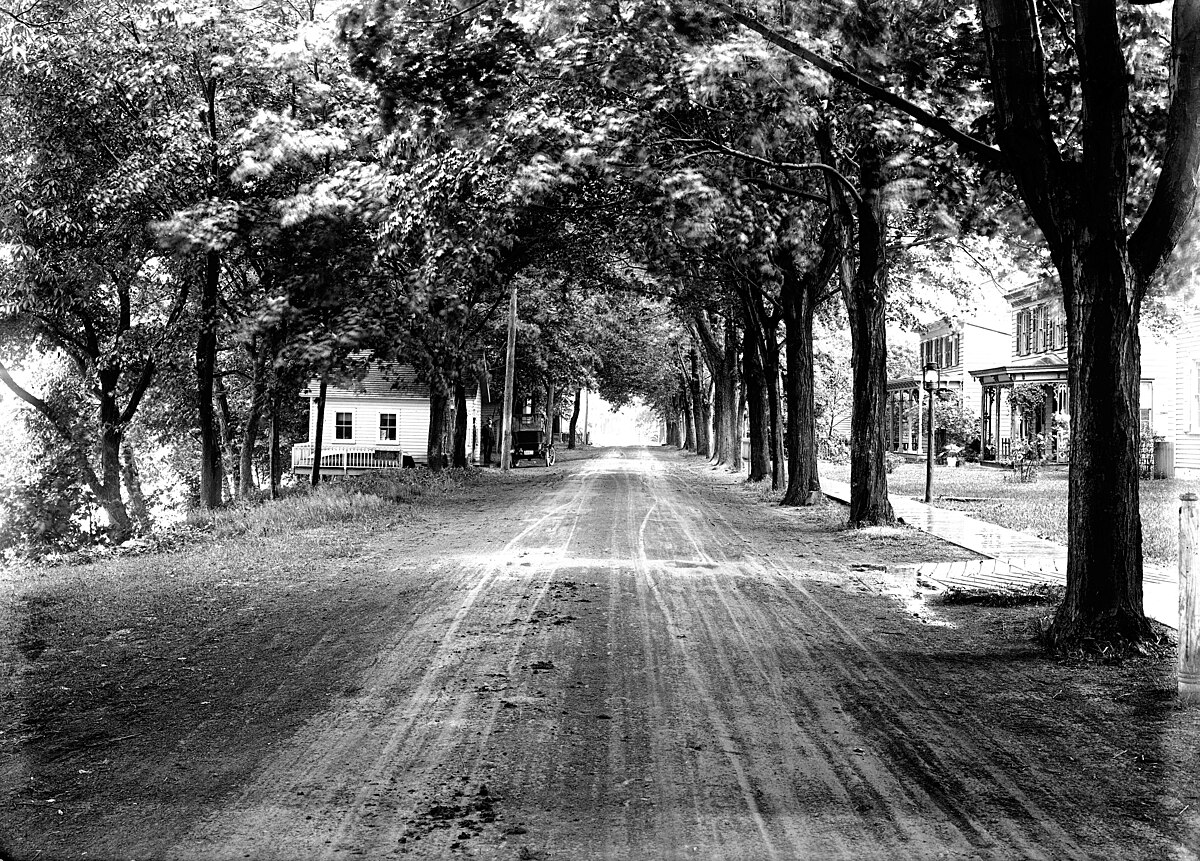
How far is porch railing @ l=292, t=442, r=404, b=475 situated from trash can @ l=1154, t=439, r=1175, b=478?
29714 millimetres

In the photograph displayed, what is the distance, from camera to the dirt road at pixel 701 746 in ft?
13.0

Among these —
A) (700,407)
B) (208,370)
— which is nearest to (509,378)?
(208,370)

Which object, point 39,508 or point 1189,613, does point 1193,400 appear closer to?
point 1189,613

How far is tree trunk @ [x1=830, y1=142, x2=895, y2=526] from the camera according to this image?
16.1m

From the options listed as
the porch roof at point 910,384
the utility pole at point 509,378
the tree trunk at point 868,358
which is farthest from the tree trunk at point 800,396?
the porch roof at point 910,384

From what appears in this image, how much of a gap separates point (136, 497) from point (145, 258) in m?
13.1

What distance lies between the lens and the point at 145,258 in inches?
851

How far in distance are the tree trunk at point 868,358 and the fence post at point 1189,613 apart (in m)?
10.0

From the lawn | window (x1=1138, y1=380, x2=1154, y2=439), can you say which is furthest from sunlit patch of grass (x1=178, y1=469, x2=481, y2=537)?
window (x1=1138, y1=380, x2=1154, y2=439)

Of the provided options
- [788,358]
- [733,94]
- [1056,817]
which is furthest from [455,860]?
[788,358]

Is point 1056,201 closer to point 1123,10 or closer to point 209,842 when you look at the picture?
point 1123,10

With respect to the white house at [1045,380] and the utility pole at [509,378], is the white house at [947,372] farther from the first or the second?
the utility pole at [509,378]

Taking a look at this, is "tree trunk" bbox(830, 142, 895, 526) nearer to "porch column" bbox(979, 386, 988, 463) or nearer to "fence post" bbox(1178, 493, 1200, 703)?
"fence post" bbox(1178, 493, 1200, 703)

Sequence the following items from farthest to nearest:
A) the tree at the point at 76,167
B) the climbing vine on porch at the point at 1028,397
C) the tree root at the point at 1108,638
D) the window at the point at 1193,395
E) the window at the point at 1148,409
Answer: the climbing vine on porch at the point at 1028,397 → the window at the point at 1148,409 → the window at the point at 1193,395 → the tree at the point at 76,167 → the tree root at the point at 1108,638
